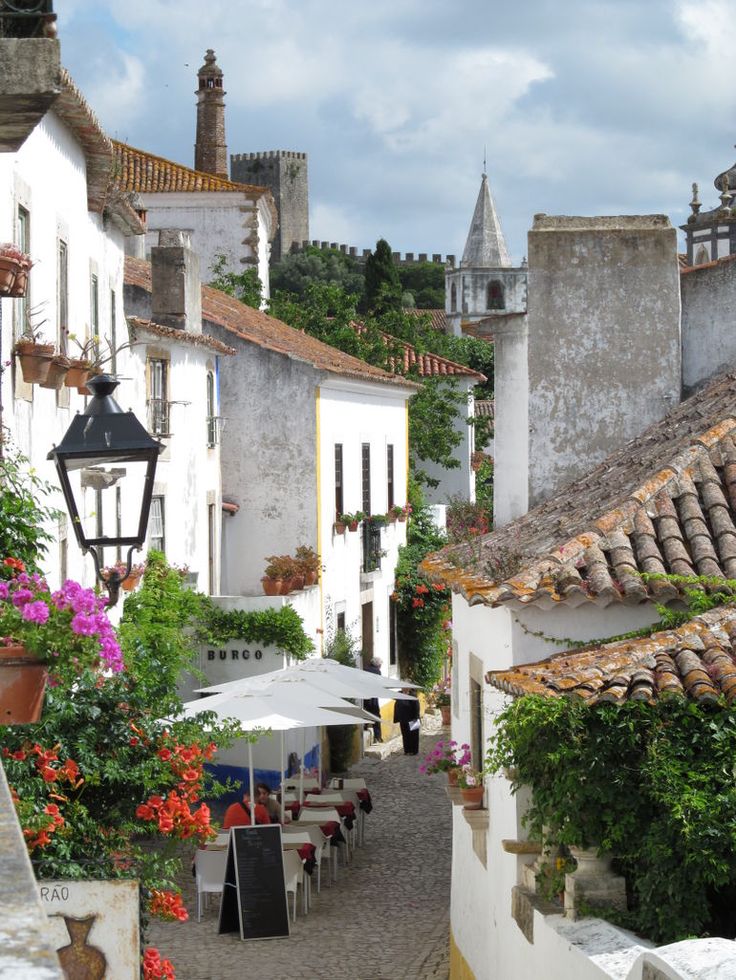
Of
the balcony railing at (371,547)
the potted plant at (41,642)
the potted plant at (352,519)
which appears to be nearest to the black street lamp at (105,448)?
the potted plant at (41,642)

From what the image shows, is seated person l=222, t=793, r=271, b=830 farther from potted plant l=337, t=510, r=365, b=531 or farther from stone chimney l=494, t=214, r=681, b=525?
potted plant l=337, t=510, r=365, b=531

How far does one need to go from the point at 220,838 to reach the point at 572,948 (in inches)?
360

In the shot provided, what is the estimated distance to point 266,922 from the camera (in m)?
15.7

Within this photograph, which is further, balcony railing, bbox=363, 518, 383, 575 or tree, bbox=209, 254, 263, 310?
tree, bbox=209, 254, 263, 310

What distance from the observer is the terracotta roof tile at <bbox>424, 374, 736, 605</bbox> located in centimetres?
1025

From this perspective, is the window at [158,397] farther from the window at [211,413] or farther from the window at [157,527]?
the window at [211,413]

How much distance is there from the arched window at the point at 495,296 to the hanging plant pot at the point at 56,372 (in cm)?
10880

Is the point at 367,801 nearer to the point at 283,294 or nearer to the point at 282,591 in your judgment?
the point at 282,591

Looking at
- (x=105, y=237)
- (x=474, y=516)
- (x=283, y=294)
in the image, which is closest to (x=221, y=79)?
(x=283, y=294)

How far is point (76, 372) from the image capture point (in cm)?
1341

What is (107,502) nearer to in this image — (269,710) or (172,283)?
(269,710)

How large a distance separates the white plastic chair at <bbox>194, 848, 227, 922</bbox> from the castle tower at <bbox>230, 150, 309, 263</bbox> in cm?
9767

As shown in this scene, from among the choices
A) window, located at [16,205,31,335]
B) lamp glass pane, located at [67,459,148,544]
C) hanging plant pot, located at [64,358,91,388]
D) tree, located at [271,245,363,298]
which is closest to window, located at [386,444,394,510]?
lamp glass pane, located at [67,459,148,544]

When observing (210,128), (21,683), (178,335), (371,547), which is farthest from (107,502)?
(210,128)
